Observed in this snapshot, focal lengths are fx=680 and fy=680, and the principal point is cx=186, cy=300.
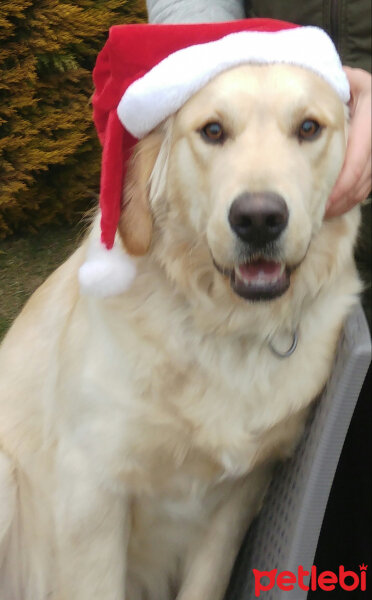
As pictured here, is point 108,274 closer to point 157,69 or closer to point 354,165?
point 157,69

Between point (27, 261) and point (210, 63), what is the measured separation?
196cm

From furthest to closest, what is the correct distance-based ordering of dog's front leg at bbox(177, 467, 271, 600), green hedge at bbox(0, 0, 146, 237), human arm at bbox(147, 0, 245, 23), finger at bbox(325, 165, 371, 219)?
green hedge at bbox(0, 0, 146, 237) < dog's front leg at bbox(177, 467, 271, 600) < human arm at bbox(147, 0, 245, 23) < finger at bbox(325, 165, 371, 219)

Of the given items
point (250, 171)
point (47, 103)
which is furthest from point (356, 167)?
point (47, 103)

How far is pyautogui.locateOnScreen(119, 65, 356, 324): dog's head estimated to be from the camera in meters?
1.17

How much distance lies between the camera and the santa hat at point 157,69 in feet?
4.14

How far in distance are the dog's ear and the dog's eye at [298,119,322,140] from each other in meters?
0.29

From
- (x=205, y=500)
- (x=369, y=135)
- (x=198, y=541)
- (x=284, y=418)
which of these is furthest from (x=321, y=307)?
(x=198, y=541)

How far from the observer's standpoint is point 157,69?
129 cm

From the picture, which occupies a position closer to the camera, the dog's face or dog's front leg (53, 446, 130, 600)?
the dog's face

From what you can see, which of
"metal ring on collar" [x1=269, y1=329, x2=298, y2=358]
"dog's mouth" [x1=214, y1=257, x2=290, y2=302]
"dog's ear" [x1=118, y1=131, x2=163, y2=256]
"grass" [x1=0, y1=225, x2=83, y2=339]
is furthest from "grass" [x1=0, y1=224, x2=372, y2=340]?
"dog's mouth" [x1=214, y1=257, x2=290, y2=302]

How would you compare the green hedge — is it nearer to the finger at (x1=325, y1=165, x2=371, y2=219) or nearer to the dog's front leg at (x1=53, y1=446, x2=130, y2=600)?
the dog's front leg at (x1=53, y1=446, x2=130, y2=600)

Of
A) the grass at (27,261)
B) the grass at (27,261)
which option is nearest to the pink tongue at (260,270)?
the grass at (27,261)

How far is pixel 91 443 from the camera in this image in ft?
4.71

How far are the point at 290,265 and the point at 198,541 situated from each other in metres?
0.83
